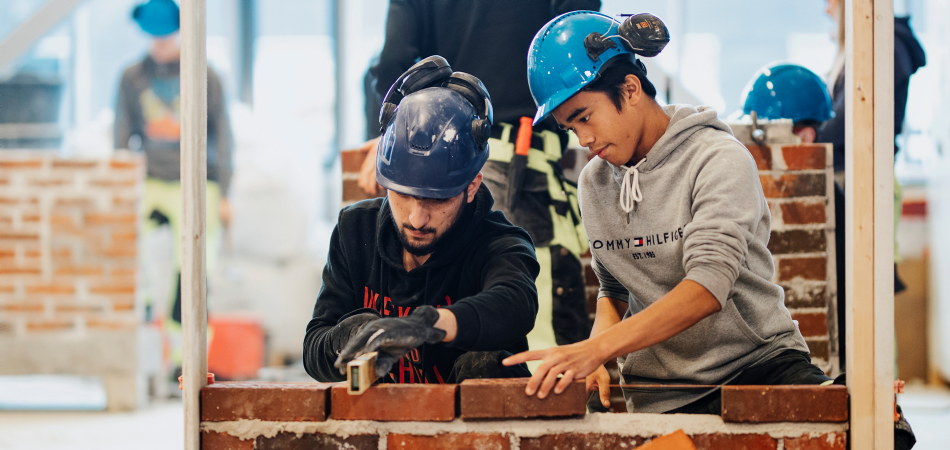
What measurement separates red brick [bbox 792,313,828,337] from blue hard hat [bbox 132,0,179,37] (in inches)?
156

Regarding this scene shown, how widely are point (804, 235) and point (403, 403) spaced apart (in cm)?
188

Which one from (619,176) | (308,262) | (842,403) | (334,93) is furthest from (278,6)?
(842,403)

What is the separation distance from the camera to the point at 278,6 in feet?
25.9

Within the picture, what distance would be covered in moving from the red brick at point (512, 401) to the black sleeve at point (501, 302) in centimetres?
11

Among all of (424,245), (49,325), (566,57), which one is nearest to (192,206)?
(424,245)

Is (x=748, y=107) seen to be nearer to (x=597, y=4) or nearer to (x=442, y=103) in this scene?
(x=597, y=4)

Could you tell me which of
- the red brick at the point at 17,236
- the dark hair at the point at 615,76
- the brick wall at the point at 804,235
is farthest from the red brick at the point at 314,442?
the red brick at the point at 17,236

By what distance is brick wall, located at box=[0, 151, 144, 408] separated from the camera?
4.93m

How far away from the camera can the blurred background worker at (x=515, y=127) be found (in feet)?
9.11

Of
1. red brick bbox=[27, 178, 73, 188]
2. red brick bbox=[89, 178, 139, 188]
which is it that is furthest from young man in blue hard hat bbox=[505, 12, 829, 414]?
red brick bbox=[27, 178, 73, 188]

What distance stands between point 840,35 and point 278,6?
5.26 metres

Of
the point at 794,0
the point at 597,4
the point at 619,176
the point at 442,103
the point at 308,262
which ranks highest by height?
the point at 794,0

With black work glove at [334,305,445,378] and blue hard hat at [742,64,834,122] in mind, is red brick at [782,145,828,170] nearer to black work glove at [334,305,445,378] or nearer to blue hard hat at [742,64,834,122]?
blue hard hat at [742,64,834,122]

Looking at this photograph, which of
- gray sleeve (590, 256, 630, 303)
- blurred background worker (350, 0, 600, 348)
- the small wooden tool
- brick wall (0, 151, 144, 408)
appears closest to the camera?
the small wooden tool
